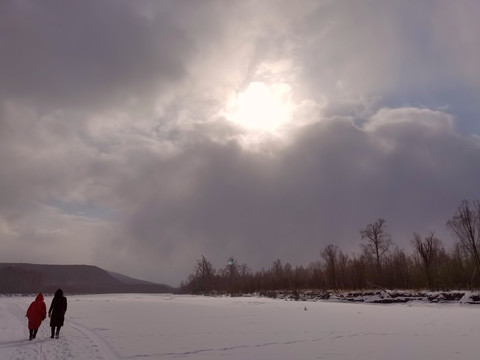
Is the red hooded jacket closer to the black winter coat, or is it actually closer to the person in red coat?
the person in red coat

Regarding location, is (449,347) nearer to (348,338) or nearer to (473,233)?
(348,338)

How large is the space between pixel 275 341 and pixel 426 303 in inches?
A: 1301

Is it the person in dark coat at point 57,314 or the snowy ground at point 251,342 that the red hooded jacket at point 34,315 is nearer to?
the person in dark coat at point 57,314

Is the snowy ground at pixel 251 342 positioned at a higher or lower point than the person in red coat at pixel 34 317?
lower

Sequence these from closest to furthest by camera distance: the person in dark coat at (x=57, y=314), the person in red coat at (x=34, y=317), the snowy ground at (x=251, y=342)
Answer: the snowy ground at (x=251, y=342)
the person in red coat at (x=34, y=317)
the person in dark coat at (x=57, y=314)

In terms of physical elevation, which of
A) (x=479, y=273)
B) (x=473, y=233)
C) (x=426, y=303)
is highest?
(x=473, y=233)

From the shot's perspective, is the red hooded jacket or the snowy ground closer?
the snowy ground

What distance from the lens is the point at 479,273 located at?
161 feet

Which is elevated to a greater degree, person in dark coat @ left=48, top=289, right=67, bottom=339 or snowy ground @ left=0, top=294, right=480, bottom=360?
person in dark coat @ left=48, top=289, right=67, bottom=339

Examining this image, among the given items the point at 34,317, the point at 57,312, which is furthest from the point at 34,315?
the point at 57,312

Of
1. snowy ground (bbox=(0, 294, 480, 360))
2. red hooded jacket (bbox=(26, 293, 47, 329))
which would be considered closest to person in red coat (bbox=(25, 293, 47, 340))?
red hooded jacket (bbox=(26, 293, 47, 329))

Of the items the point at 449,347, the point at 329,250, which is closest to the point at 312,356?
the point at 449,347

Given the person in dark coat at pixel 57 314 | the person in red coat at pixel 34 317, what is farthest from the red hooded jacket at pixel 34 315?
the person in dark coat at pixel 57 314

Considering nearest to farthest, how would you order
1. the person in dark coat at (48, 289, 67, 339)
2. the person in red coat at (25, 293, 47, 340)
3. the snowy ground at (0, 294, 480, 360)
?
the snowy ground at (0, 294, 480, 360) < the person in red coat at (25, 293, 47, 340) < the person in dark coat at (48, 289, 67, 339)
